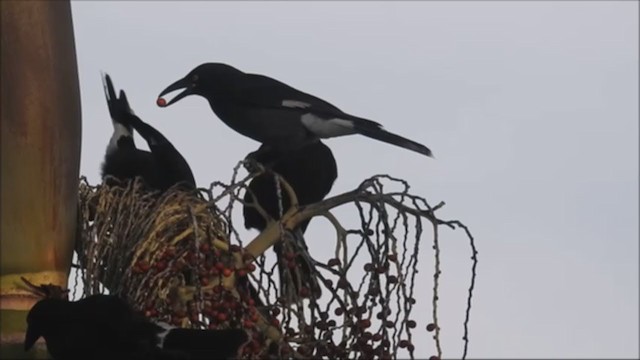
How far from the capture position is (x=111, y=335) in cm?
273

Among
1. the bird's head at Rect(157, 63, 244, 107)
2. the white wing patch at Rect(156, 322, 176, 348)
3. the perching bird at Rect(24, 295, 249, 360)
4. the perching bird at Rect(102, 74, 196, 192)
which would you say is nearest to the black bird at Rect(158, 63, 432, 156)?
the bird's head at Rect(157, 63, 244, 107)

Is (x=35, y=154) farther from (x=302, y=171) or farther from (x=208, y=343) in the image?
(x=302, y=171)

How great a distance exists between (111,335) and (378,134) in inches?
104

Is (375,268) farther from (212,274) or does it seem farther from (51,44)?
(51,44)

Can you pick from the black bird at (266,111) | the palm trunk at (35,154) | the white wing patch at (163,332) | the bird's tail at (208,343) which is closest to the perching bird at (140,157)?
the black bird at (266,111)

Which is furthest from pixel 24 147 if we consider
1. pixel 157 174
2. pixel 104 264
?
pixel 157 174

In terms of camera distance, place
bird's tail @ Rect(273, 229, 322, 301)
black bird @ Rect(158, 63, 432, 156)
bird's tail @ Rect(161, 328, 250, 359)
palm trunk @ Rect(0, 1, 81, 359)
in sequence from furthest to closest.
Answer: black bird @ Rect(158, 63, 432, 156)
bird's tail @ Rect(273, 229, 322, 301)
palm trunk @ Rect(0, 1, 81, 359)
bird's tail @ Rect(161, 328, 250, 359)

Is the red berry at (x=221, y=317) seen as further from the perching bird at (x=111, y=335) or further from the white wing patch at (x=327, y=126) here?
the white wing patch at (x=327, y=126)

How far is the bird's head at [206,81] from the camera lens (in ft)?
17.4

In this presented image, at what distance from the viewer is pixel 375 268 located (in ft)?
10.2

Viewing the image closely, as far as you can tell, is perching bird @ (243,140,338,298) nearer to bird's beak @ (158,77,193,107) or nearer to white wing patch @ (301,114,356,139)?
white wing patch @ (301,114,356,139)

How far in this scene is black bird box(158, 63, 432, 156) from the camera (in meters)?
5.35

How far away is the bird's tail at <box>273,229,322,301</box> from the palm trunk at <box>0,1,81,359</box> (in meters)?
0.45

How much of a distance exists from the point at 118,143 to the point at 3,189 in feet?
8.16
